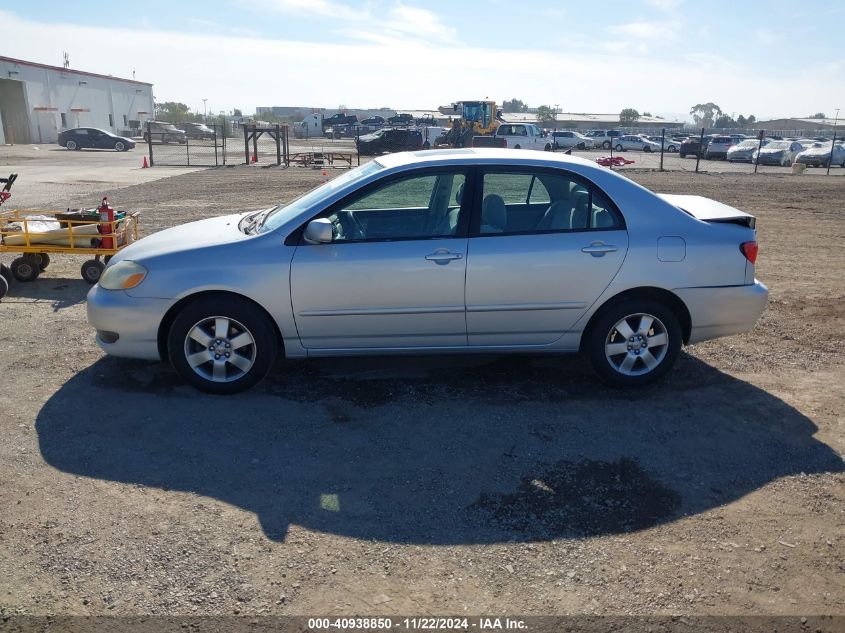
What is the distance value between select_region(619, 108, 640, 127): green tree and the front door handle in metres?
97.3

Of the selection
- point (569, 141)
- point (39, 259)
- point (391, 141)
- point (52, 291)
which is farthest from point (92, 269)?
point (569, 141)

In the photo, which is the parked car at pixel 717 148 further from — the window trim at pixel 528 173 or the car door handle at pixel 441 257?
the car door handle at pixel 441 257

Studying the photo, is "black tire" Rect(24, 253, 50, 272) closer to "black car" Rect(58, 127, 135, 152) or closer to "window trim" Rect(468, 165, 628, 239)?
"window trim" Rect(468, 165, 628, 239)

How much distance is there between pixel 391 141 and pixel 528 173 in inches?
1378

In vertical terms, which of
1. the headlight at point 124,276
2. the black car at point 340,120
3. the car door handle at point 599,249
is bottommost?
the headlight at point 124,276

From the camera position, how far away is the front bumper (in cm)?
487

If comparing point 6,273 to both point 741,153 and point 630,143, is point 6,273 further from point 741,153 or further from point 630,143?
point 630,143

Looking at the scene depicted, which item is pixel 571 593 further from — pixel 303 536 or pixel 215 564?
pixel 215 564

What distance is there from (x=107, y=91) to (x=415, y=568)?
6979 centimetres

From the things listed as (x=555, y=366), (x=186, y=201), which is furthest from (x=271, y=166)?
(x=555, y=366)

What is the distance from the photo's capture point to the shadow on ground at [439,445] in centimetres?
364

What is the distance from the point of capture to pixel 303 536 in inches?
134

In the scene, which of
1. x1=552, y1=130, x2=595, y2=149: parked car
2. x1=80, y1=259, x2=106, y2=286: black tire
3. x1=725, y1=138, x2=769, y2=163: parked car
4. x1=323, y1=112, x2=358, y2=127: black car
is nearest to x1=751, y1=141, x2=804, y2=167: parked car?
x1=725, y1=138, x2=769, y2=163: parked car

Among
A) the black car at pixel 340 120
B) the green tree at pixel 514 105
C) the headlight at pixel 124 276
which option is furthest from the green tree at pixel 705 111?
the headlight at pixel 124 276
